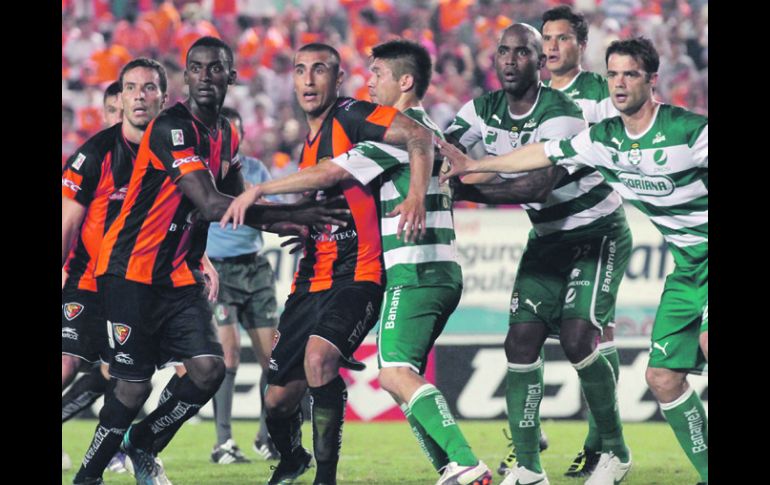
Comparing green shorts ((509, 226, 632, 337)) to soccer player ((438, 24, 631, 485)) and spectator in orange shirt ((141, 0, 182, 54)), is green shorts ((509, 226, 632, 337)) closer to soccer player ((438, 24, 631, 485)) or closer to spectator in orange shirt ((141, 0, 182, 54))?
soccer player ((438, 24, 631, 485))

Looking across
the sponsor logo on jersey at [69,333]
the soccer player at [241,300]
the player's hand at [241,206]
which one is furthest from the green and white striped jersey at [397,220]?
the soccer player at [241,300]

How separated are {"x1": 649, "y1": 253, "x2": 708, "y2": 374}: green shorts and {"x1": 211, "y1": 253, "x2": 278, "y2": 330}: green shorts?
12.1 ft

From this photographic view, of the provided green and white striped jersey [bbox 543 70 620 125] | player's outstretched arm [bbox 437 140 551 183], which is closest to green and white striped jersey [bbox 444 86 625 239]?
player's outstretched arm [bbox 437 140 551 183]

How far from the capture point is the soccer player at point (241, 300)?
8734mm

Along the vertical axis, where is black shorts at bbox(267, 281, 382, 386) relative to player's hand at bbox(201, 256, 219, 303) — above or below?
below

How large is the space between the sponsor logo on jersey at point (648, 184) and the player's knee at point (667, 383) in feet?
3.04

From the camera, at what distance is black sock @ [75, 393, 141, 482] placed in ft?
21.7

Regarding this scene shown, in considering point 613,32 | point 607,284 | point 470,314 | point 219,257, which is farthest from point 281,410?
point 613,32

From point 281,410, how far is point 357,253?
1.02m

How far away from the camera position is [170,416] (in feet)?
21.9

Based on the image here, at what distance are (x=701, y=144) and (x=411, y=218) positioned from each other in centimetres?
150

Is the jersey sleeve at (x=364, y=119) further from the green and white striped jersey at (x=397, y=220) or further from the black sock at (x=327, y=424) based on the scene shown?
the black sock at (x=327, y=424)

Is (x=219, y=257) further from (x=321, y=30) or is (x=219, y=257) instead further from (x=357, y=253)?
(x=321, y=30)

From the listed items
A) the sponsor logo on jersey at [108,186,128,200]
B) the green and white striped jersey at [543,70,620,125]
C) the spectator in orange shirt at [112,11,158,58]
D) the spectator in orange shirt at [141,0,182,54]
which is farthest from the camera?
the spectator in orange shirt at [141,0,182,54]
